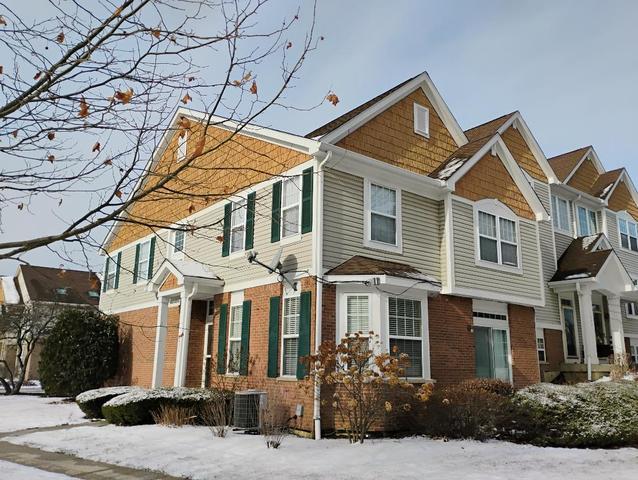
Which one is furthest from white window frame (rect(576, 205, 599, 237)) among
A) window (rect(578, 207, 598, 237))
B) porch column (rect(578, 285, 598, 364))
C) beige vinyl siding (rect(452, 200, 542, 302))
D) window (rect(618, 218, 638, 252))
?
beige vinyl siding (rect(452, 200, 542, 302))

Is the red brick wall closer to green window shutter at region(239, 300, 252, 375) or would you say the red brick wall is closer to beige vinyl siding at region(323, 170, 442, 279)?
beige vinyl siding at region(323, 170, 442, 279)

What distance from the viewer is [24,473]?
25.2 feet

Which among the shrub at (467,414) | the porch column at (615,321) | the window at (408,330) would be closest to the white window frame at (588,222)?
the porch column at (615,321)

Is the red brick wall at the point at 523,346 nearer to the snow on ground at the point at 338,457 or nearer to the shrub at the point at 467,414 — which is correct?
the shrub at the point at 467,414

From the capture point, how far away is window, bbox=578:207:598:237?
21.9 metres

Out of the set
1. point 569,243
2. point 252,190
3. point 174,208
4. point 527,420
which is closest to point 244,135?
point 252,190

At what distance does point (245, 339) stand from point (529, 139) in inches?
482

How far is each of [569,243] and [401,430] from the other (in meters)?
12.9

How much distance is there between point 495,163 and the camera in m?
15.6

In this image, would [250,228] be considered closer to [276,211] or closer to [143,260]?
[276,211]

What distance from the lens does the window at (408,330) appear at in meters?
12.1

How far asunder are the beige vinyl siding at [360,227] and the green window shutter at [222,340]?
4.14 m

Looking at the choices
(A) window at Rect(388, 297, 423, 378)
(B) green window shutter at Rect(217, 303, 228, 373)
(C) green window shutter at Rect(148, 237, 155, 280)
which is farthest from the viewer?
(C) green window shutter at Rect(148, 237, 155, 280)

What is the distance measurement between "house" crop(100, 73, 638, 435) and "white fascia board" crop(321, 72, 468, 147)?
0.15ft
